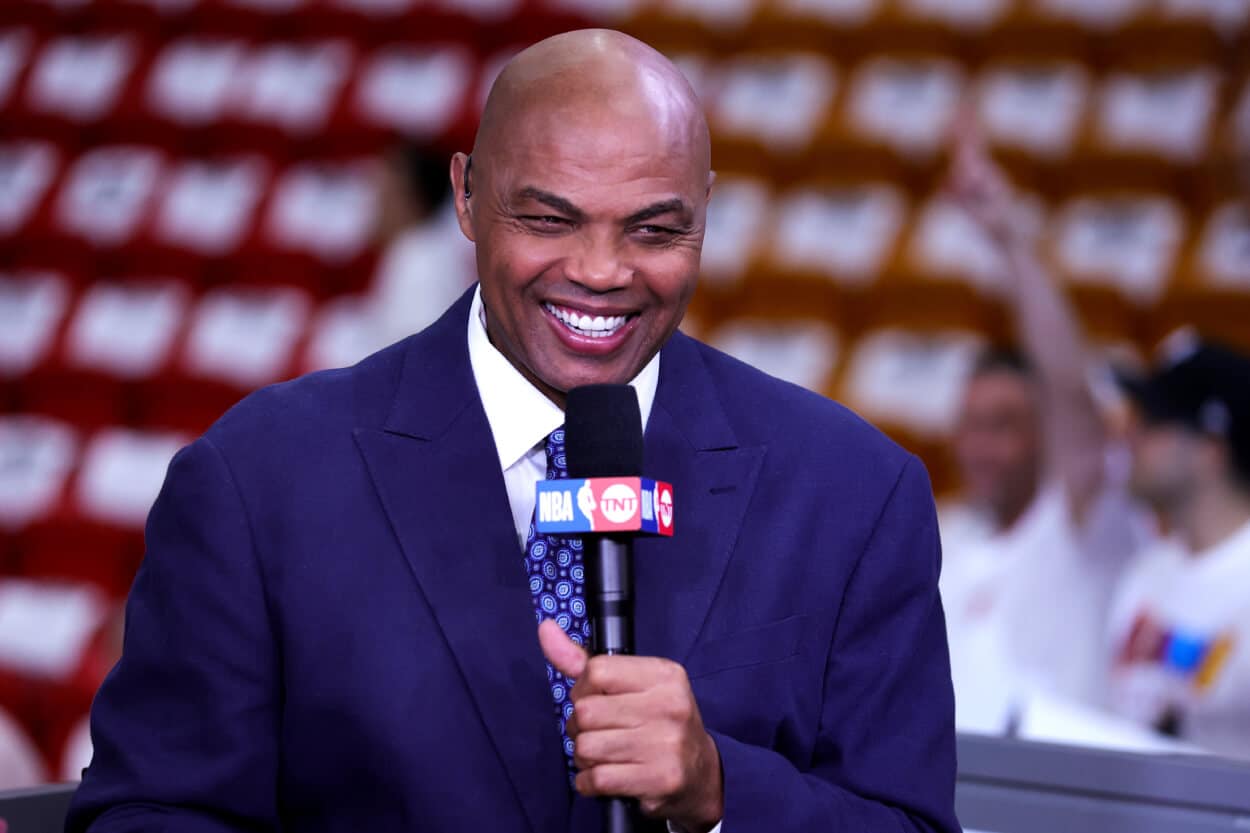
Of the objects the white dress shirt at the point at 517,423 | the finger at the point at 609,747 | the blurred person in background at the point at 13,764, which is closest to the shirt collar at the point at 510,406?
the white dress shirt at the point at 517,423

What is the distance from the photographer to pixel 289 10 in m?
6.03

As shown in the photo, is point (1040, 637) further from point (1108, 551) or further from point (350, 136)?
point (350, 136)

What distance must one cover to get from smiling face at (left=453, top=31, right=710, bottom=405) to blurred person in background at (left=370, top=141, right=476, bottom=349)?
7.72ft

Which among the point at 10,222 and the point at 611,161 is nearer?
the point at 611,161

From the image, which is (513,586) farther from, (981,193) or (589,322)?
(981,193)

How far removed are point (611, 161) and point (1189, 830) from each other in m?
0.68

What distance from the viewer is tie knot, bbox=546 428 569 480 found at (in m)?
1.16

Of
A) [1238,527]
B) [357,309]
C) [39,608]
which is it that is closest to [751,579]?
[1238,527]

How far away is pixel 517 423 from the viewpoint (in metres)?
1.19

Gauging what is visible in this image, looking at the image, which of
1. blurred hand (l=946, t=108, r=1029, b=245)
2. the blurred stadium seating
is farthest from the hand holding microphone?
the blurred stadium seating

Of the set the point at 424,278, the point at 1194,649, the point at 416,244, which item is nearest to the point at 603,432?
the point at 1194,649

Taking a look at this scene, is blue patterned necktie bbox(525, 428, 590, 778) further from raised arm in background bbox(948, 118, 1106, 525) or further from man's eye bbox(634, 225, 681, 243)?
raised arm in background bbox(948, 118, 1106, 525)

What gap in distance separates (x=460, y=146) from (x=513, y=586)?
13.5 feet

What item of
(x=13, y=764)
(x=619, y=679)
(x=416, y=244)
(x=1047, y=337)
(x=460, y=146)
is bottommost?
(x=13, y=764)
